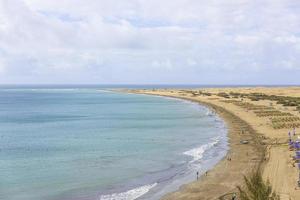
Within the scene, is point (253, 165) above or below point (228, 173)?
above

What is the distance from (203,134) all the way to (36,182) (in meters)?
34.1

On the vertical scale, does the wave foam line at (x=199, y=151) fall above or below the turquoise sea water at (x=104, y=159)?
above

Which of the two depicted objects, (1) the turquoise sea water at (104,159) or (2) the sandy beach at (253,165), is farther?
(1) the turquoise sea water at (104,159)

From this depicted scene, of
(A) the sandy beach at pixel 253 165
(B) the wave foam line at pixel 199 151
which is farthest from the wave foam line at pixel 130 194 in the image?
(B) the wave foam line at pixel 199 151

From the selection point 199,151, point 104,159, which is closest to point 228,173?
point 199,151

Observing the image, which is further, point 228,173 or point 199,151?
point 199,151

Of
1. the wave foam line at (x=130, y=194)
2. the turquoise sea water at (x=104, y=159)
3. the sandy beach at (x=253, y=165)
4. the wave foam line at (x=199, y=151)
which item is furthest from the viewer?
the wave foam line at (x=199, y=151)

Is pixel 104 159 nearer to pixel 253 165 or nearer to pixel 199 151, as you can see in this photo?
pixel 199 151

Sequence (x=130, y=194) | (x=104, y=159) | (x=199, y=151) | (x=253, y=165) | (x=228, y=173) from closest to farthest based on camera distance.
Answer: (x=130, y=194), (x=228, y=173), (x=253, y=165), (x=104, y=159), (x=199, y=151)

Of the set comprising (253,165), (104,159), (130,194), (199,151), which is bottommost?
(130,194)

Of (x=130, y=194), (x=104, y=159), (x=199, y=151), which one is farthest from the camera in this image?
(x=199, y=151)

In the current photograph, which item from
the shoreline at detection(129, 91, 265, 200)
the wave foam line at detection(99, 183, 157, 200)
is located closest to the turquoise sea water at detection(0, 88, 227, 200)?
the wave foam line at detection(99, 183, 157, 200)

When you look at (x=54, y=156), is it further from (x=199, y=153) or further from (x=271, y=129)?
(x=271, y=129)

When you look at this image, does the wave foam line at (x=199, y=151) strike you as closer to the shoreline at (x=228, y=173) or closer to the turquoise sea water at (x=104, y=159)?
the turquoise sea water at (x=104, y=159)
